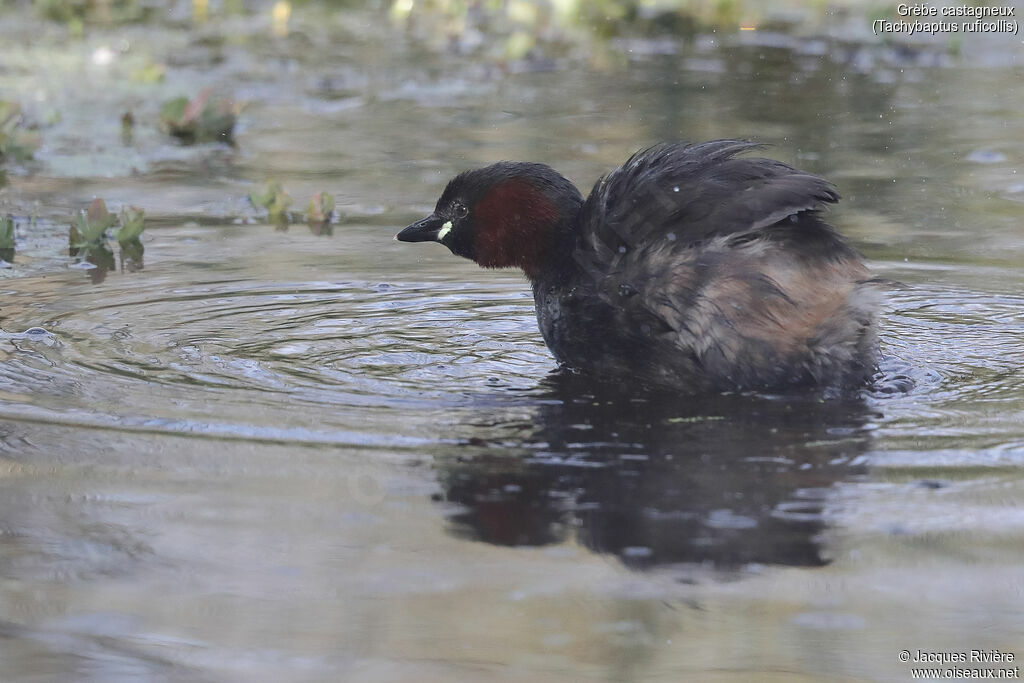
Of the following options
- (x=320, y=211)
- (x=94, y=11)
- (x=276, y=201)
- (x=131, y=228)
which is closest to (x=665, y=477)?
(x=131, y=228)

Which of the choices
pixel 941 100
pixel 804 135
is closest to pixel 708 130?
pixel 804 135

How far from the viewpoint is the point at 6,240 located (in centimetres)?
707

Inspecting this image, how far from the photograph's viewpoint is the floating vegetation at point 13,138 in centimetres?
923

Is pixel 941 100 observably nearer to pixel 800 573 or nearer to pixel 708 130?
pixel 708 130

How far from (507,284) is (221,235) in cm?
174

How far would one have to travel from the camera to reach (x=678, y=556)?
3525 millimetres

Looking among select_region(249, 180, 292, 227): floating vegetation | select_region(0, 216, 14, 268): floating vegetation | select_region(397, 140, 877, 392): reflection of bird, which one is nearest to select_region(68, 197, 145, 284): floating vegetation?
select_region(0, 216, 14, 268): floating vegetation

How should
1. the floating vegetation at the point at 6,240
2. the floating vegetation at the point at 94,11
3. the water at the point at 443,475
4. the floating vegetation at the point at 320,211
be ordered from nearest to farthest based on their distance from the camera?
the water at the point at 443,475
the floating vegetation at the point at 6,240
the floating vegetation at the point at 320,211
the floating vegetation at the point at 94,11

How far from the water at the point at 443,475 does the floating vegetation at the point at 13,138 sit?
2.37ft

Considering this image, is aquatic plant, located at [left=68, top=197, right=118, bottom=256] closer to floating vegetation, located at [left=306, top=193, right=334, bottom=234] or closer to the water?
the water

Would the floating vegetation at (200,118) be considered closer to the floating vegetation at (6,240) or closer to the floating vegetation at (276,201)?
the floating vegetation at (276,201)

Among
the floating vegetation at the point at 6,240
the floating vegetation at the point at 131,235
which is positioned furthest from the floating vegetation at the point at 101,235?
the floating vegetation at the point at 6,240

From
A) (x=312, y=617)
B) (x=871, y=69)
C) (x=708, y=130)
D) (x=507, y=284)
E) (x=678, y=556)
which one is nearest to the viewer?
(x=312, y=617)

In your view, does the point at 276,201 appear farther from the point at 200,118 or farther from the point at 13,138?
the point at 200,118
